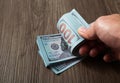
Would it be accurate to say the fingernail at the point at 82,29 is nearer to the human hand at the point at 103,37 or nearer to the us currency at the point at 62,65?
the human hand at the point at 103,37

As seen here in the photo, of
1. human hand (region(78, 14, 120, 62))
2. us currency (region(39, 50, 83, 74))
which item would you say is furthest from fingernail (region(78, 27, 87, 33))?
us currency (region(39, 50, 83, 74))

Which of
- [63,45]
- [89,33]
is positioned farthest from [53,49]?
[89,33]

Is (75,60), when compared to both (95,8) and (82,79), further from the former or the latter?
(95,8)

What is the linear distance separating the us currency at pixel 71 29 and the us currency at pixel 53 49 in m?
0.03

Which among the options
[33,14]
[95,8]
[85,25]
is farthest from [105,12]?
[33,14]

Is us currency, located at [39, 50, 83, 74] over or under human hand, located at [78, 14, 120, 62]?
under

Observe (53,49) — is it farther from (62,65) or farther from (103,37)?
(103,37)

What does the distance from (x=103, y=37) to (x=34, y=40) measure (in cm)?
27

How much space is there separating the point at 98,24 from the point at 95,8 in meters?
0.24

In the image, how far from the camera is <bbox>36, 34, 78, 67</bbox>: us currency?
0.73 m

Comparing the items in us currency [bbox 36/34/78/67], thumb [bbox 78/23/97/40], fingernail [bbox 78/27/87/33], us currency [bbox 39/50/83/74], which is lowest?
us currency [bbox 39/50/83/74]

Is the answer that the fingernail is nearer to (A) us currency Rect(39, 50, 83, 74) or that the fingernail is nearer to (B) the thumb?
(B) the thumb

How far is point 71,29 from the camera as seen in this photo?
2.39ft

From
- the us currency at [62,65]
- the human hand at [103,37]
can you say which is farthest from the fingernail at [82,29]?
the us currency at [62,65]
